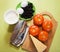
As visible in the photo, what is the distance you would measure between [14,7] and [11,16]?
96 millimetres

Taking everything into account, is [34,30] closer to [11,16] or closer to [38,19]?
[38,19]

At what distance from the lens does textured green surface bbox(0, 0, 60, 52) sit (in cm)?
113

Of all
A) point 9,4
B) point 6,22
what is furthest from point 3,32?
point 9,4

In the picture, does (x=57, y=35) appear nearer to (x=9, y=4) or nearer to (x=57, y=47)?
(x=57, y=47)

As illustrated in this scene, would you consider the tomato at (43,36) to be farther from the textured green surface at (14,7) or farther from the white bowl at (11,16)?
the white bowl at (11,16)

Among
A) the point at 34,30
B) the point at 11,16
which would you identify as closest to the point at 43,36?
the point at 34,30

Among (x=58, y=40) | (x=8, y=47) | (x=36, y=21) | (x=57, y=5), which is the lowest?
(x=8, y=47)

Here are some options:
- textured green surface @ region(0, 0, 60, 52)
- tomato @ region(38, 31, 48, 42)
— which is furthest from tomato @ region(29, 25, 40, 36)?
textured green surface @ region(0, 0, 60, 52)

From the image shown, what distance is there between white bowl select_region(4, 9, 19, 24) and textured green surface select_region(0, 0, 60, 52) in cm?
6

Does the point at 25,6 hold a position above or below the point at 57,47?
above

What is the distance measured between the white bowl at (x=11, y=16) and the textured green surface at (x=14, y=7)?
57mm

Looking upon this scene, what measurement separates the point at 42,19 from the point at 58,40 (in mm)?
185

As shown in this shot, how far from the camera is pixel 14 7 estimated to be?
122cm

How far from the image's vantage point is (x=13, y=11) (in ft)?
3.77
